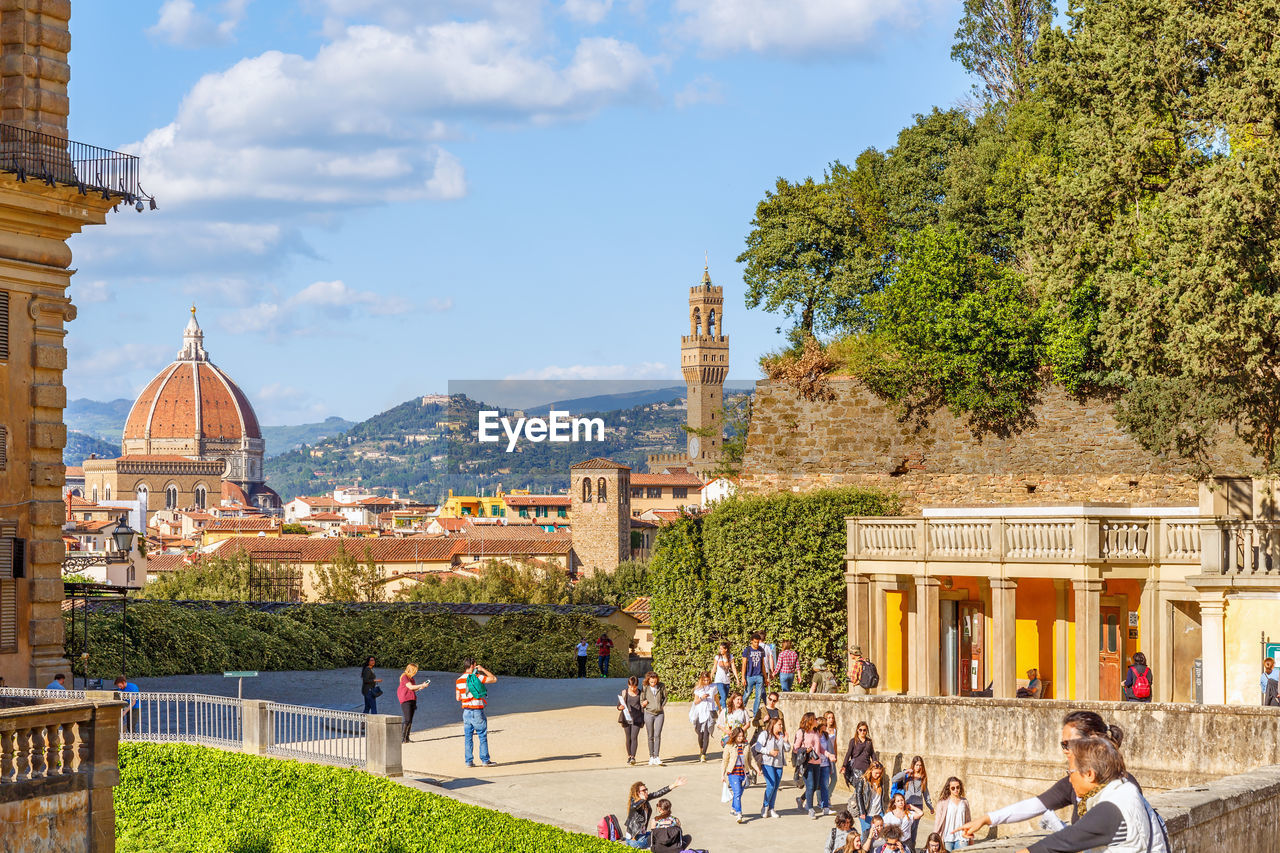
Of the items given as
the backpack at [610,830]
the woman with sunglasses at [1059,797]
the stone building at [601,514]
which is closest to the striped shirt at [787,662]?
the backpack at [610,830]

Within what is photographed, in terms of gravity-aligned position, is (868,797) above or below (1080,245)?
below

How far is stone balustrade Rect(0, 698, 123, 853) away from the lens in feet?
40.9

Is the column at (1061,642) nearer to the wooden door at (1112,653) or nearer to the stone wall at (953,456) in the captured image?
the wooden door at (1112,653)

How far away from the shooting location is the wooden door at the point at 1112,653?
25.8m

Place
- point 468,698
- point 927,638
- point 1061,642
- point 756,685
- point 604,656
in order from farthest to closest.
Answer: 1. point 604,656
2. point 927,638
3. point 1061,642
4. point 756,685
5. point 468,698

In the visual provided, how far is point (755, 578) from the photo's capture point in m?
30.9

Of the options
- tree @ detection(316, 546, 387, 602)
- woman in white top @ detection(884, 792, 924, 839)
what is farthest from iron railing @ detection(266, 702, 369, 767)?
tree @ detection(316, 546, 387, 602)

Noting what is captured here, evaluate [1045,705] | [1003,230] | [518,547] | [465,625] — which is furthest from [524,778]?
[518,547]

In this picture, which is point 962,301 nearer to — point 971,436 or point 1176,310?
point 971,436

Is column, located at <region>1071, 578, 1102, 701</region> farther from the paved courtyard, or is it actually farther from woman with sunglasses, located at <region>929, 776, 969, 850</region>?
woman with sunglasses, located at <region>929, 776, 969, 850</region>

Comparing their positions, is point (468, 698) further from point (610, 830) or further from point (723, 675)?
point (610, 830)

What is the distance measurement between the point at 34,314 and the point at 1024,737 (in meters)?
15.3

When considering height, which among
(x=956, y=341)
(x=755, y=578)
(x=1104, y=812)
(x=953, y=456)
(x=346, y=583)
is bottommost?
(x=346, y=583)

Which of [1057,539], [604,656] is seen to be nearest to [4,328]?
[1057,539]
